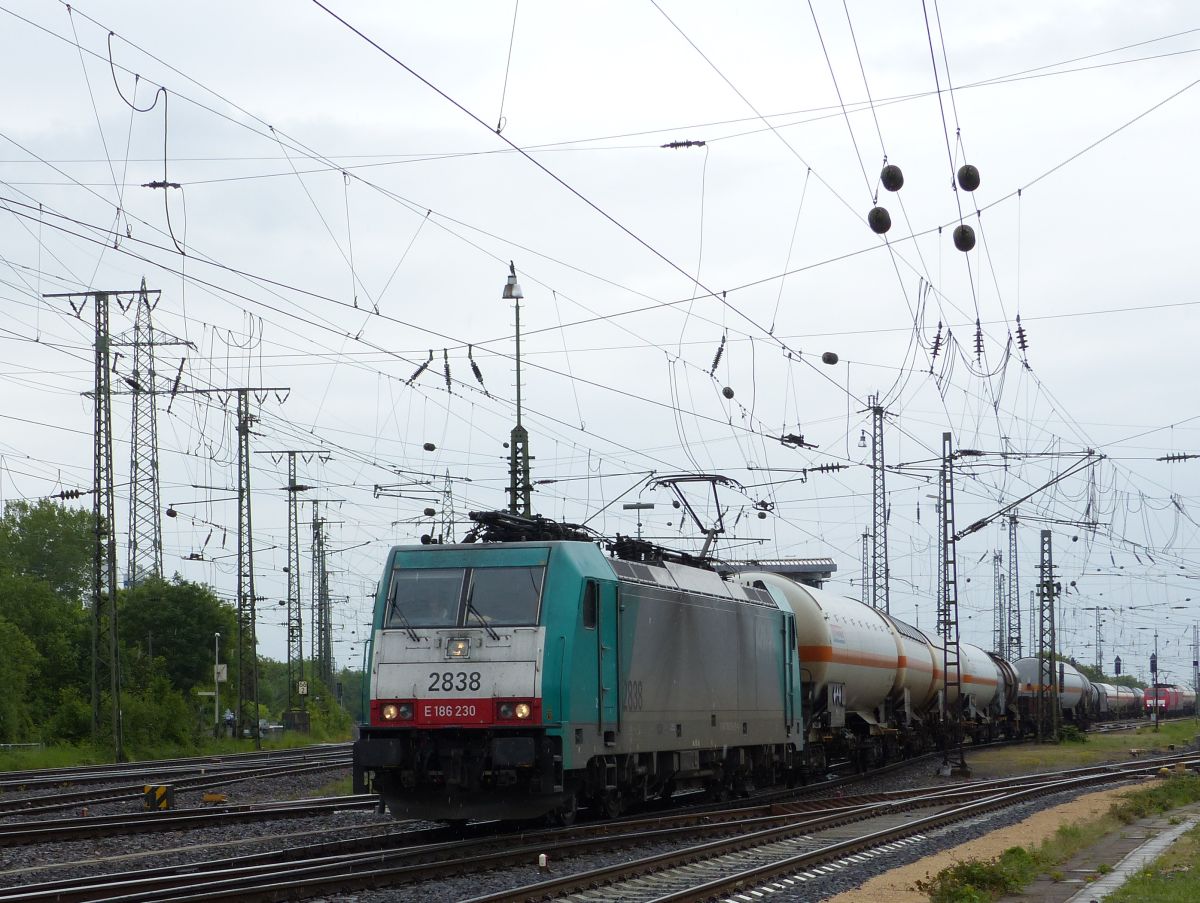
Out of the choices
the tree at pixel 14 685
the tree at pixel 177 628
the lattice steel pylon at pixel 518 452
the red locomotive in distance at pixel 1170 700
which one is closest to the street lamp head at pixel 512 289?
the lattice steel pylon at pixel 518 452

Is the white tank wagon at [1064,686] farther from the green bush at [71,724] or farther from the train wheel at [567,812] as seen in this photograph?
the train wheel at [567,812]

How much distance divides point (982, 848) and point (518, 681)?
6.37 metres

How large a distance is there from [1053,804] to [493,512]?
1295cm

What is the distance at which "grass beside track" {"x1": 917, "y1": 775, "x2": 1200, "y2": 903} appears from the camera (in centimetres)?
1298

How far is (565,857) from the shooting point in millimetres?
16438

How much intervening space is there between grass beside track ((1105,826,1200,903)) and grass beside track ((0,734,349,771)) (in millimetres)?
31477

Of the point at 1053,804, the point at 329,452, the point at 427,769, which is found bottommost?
the point at 1053,804

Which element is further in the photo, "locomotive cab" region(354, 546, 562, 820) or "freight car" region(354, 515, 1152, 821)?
"freight car" region(354, 515, 1152, 821)

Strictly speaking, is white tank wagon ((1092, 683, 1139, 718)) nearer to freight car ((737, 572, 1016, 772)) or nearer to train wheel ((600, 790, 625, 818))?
freight car ((737, 572, 1016, 772))

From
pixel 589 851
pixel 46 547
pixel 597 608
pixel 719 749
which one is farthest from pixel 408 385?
pixel 46 547

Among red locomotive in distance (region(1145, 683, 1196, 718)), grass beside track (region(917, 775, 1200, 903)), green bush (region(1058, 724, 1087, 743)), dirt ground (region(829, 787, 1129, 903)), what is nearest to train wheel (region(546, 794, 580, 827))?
dirt ground (region(829, 787, 1129, 903))

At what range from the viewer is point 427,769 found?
1745 centimetres

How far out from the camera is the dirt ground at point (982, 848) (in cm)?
1377

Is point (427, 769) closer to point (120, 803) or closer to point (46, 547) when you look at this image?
point (120, 803)
